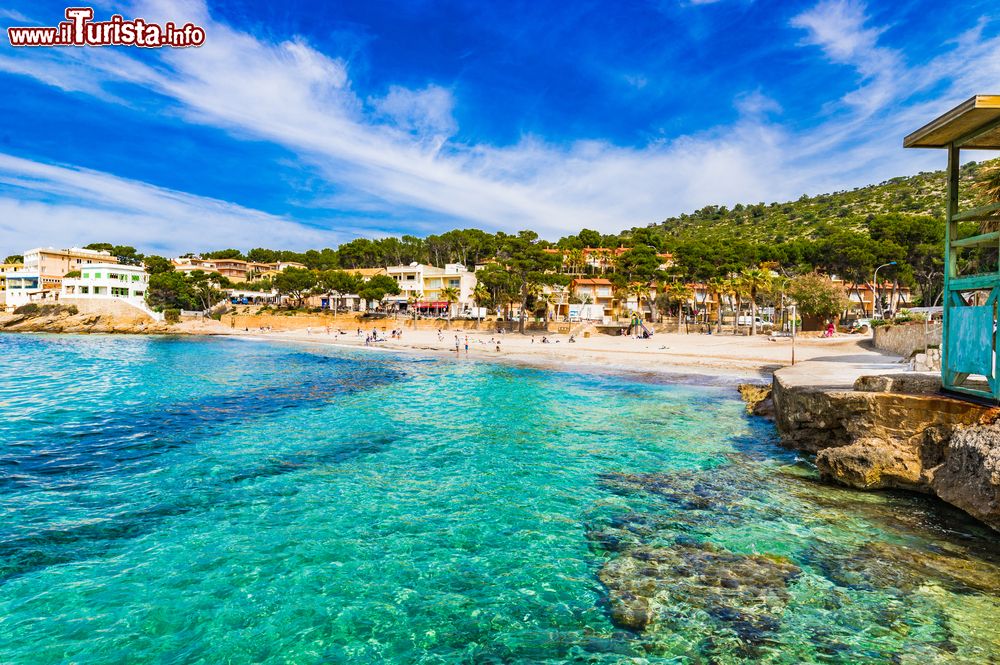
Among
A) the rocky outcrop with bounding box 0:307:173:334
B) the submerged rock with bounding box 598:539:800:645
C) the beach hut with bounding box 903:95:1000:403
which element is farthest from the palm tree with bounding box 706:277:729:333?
the rocky outcrop with bounding box 0:307:173:334

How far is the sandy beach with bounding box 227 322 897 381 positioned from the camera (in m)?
32.0

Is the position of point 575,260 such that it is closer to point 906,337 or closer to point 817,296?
point 817,296

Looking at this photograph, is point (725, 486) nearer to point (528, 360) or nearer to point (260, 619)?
point (260, 619)

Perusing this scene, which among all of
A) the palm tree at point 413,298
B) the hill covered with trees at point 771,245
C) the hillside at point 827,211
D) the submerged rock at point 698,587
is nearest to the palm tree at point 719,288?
the hill covered with trees at point 771,245

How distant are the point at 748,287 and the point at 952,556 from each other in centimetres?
5191

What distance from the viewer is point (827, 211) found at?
11506 cm


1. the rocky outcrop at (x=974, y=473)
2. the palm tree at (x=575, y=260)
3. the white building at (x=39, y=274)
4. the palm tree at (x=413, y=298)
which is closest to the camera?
the rocky outcrop at (x=974, y=473)

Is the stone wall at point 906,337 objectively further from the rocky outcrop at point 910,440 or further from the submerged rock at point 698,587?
the submerged rock at point 698,587

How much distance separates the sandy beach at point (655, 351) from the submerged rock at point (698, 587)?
68.9ft

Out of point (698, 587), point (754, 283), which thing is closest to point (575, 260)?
point (754, 283)

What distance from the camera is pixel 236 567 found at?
7168 mm

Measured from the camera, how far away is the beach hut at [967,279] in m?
8.80

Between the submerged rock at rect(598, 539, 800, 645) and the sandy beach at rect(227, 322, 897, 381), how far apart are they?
68.9ft

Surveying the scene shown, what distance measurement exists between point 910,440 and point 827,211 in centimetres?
12929
